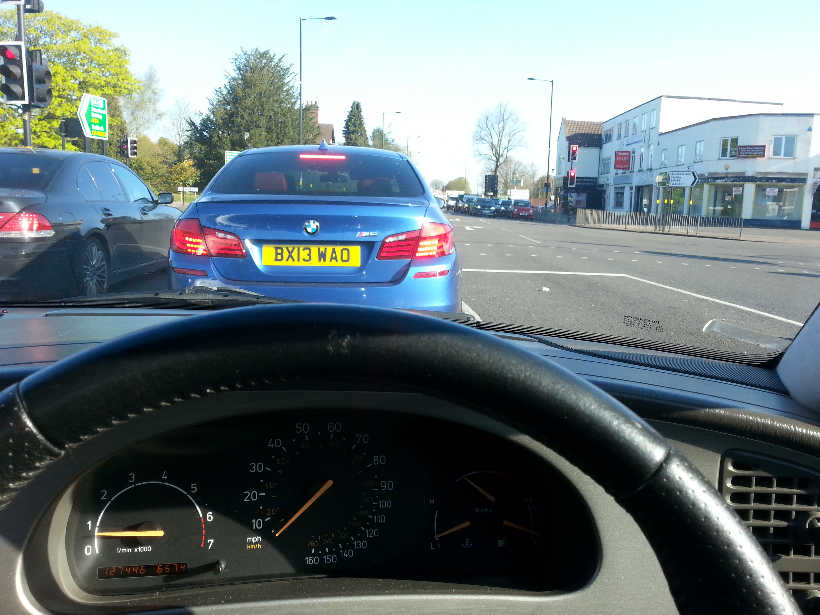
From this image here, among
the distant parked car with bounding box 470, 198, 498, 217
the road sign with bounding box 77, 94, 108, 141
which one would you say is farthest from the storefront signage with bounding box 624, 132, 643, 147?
the road sign with bounding box 77, 94, 108, 141

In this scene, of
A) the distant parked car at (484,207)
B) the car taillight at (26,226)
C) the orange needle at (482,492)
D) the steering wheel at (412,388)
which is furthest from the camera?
the distant parked car at (484,207)

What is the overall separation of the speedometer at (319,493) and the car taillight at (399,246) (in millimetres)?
2109

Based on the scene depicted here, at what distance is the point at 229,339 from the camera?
0.83 metres

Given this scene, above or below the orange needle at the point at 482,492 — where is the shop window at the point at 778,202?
above

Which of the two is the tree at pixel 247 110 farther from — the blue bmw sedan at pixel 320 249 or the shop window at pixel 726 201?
the blue bmw sedan at pixel 320 249

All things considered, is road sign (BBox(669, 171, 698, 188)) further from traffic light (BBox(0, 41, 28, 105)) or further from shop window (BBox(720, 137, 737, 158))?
traffic light (BBox(0, 41, 28, 105))

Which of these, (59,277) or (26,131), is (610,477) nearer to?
(59,277)

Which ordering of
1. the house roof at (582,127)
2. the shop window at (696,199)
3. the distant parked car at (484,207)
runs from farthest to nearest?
the house roof at (582,127), the distant parked car at (484,207), the shop window at (696,199)

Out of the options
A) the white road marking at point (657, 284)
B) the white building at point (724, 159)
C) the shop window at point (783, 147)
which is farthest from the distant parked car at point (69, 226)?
the shop window at point (783, 147)

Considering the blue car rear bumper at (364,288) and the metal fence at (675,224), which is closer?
the blue car rear bumper at (364,288)

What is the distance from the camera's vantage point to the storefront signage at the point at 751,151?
41969 millimetres

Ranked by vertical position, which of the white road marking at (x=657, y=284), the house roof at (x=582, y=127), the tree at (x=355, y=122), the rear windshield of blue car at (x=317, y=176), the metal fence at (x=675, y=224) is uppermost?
the tree at (x=355, y=122)

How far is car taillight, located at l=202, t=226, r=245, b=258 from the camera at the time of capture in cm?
353

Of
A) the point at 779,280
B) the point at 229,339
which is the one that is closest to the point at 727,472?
the point at 229,339
